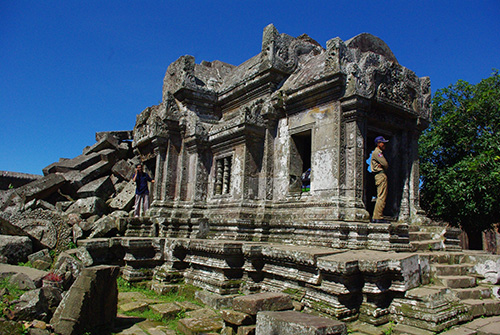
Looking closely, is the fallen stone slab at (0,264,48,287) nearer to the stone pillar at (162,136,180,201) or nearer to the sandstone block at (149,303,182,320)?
the sandstone block at (149,303,182,320)

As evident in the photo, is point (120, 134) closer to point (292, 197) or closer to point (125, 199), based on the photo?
point (125, 199)

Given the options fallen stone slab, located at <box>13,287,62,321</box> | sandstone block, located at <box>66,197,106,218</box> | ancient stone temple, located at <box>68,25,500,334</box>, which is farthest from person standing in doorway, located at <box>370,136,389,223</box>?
sandstone block, located at <box>66,197,106,218</box>

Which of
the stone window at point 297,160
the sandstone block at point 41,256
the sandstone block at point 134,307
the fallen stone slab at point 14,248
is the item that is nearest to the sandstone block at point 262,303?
the sandstone block at point 134,307

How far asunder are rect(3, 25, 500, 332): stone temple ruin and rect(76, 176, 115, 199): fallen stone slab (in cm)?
5

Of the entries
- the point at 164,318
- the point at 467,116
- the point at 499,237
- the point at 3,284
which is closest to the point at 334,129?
the point at 164,318

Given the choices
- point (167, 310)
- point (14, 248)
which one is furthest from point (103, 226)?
point (167, 310)

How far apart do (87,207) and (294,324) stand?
26.0ft

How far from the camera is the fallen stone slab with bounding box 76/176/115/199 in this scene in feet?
34.8

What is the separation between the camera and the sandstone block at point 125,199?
10.6m

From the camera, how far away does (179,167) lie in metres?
9.95

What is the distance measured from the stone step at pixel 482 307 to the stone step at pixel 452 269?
1.64 feet

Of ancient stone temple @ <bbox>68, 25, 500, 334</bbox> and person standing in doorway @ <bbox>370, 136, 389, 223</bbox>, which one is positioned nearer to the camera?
ancient stone temple @ <bbox>68, 25, 500, 334</bbox>

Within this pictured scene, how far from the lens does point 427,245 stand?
6539 millimetres

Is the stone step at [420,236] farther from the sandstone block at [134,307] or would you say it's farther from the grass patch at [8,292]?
the grass patch at [8,292]
